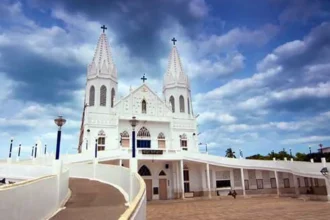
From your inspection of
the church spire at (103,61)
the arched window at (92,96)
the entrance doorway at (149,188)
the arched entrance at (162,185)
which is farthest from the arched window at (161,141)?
the church spire at (103,61)

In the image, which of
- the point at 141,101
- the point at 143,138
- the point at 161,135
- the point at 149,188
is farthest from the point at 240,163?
the point at 141,101

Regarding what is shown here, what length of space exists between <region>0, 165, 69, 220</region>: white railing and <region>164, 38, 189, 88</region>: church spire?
23.5m

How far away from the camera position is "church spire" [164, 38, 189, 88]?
112 feet

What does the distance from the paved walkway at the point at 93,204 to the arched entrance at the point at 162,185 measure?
13055 mm

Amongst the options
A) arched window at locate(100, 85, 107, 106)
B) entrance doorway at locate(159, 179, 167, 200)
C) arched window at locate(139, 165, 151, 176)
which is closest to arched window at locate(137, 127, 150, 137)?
arched window at locate(139, 165, 151, 176)

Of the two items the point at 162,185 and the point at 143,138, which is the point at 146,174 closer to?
the point at 162,185

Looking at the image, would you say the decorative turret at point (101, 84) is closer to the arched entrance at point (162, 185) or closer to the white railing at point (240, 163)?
the arched entrance at point (162, 185)

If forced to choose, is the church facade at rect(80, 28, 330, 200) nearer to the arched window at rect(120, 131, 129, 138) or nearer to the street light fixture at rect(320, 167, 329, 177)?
the arched window at rect(120, 131, 129, 138)

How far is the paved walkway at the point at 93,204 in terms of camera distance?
30.5 ft

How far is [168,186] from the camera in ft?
94.8

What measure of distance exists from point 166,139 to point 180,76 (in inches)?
325

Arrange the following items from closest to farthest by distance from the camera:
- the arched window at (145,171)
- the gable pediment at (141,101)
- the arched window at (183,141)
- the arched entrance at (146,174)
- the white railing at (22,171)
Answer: the white railing at (22,171)
the arched entrance at (146,174)
the arched window at (145,171)
the gable pediment at (141,101)
the arched window at (183,141)

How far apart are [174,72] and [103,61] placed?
8.81m

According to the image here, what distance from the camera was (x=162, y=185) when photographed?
28.7m
